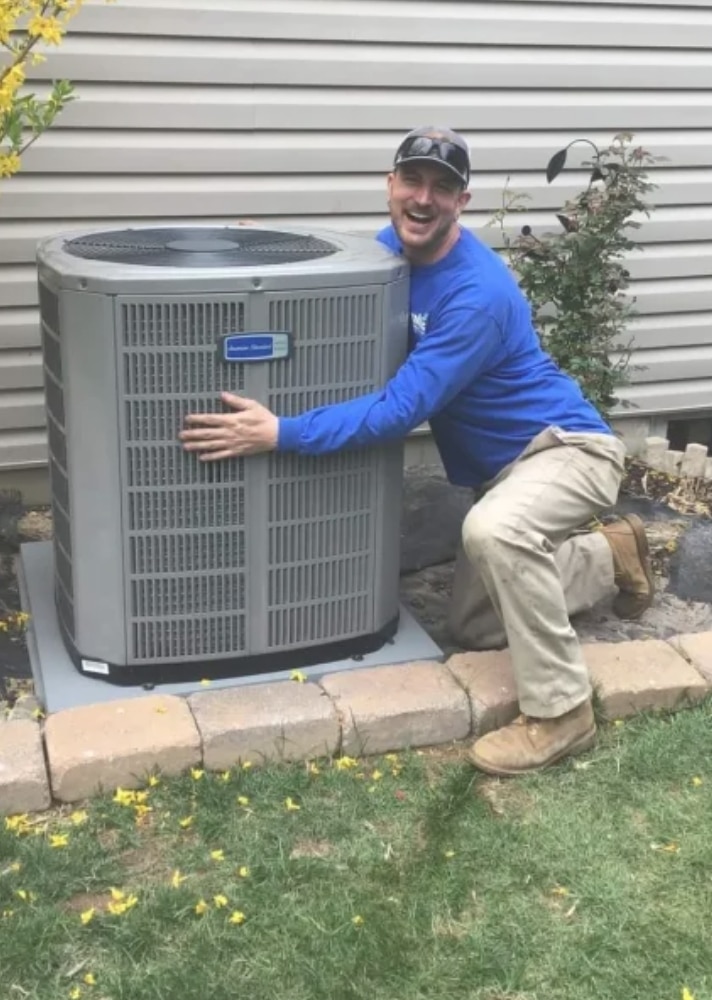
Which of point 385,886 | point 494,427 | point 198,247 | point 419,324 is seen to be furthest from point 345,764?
point 198,247

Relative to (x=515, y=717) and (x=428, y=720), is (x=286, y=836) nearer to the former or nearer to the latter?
(x=428, y=720)

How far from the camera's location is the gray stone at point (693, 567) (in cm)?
406

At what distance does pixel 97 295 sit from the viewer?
9.12 ft

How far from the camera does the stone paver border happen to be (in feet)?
9.22

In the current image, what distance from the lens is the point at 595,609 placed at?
391cm

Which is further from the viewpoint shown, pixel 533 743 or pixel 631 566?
pixel 631 566

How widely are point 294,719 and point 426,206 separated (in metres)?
1.37

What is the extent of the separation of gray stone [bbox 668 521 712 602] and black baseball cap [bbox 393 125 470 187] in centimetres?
174

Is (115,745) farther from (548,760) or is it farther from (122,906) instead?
(548,760)

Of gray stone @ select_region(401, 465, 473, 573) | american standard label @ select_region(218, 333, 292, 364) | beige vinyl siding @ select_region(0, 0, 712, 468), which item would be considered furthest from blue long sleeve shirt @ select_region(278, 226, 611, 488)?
beige vinyl siding @ select_region(0, 0, 712, 468)

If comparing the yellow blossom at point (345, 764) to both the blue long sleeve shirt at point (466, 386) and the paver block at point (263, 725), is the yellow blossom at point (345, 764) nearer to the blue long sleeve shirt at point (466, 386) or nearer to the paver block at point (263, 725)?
the paver block at point (263, 725)

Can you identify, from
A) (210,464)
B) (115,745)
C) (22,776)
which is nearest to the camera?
(22,776)

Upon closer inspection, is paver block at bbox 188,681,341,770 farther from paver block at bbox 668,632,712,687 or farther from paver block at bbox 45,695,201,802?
paver block at bbox 668,632,712,687

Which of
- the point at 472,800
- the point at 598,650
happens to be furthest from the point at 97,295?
the point at 598,650
